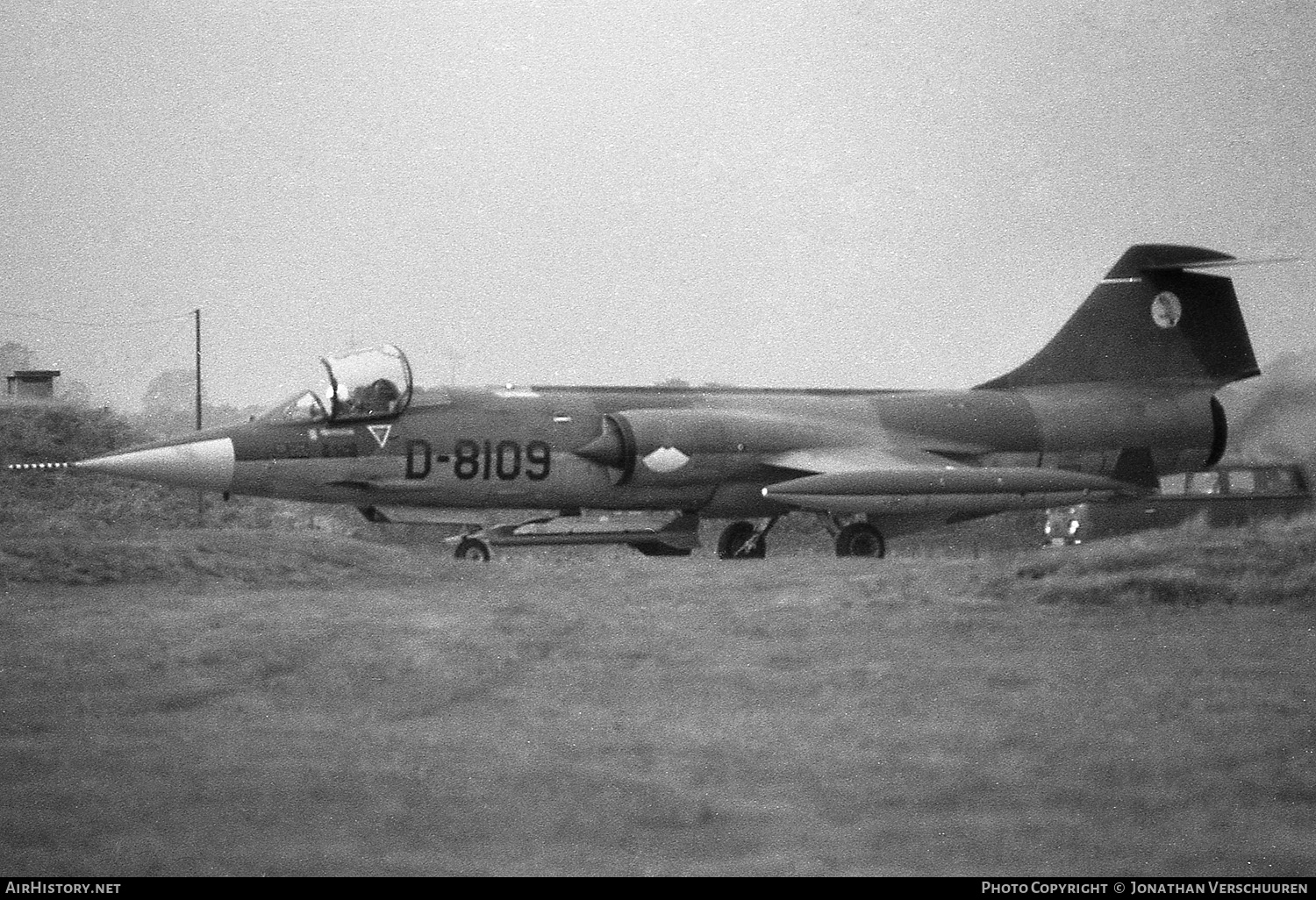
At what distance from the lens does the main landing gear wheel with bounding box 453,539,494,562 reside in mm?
19094

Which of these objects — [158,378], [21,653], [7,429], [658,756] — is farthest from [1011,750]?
[158,378]

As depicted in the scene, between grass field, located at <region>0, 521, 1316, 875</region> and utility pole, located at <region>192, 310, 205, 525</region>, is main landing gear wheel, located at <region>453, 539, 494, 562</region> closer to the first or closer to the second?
utility pole, located at <region>192, 310, 205, 525</region>

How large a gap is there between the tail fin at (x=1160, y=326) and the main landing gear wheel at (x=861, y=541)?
4.85 m

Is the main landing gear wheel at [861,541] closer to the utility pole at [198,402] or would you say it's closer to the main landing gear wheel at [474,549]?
the main landing gear wheel at [474,549]

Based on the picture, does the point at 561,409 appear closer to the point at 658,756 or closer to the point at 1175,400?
the point at 1175,400

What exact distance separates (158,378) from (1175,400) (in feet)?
113

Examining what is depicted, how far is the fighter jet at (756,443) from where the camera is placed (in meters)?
18.6

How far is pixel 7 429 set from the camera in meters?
29.5

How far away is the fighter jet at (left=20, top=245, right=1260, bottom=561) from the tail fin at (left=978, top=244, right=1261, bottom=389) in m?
0.02

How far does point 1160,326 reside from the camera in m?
22.4

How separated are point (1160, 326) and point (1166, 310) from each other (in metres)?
0.24

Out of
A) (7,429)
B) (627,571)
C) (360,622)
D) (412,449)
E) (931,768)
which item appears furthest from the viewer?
(7,429)

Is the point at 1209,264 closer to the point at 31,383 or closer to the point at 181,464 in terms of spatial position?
the point at 181,464

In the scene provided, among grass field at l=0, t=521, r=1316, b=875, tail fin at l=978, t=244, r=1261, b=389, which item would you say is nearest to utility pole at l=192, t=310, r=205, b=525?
tail fin at l=978, t=244, r=1261, b=389
